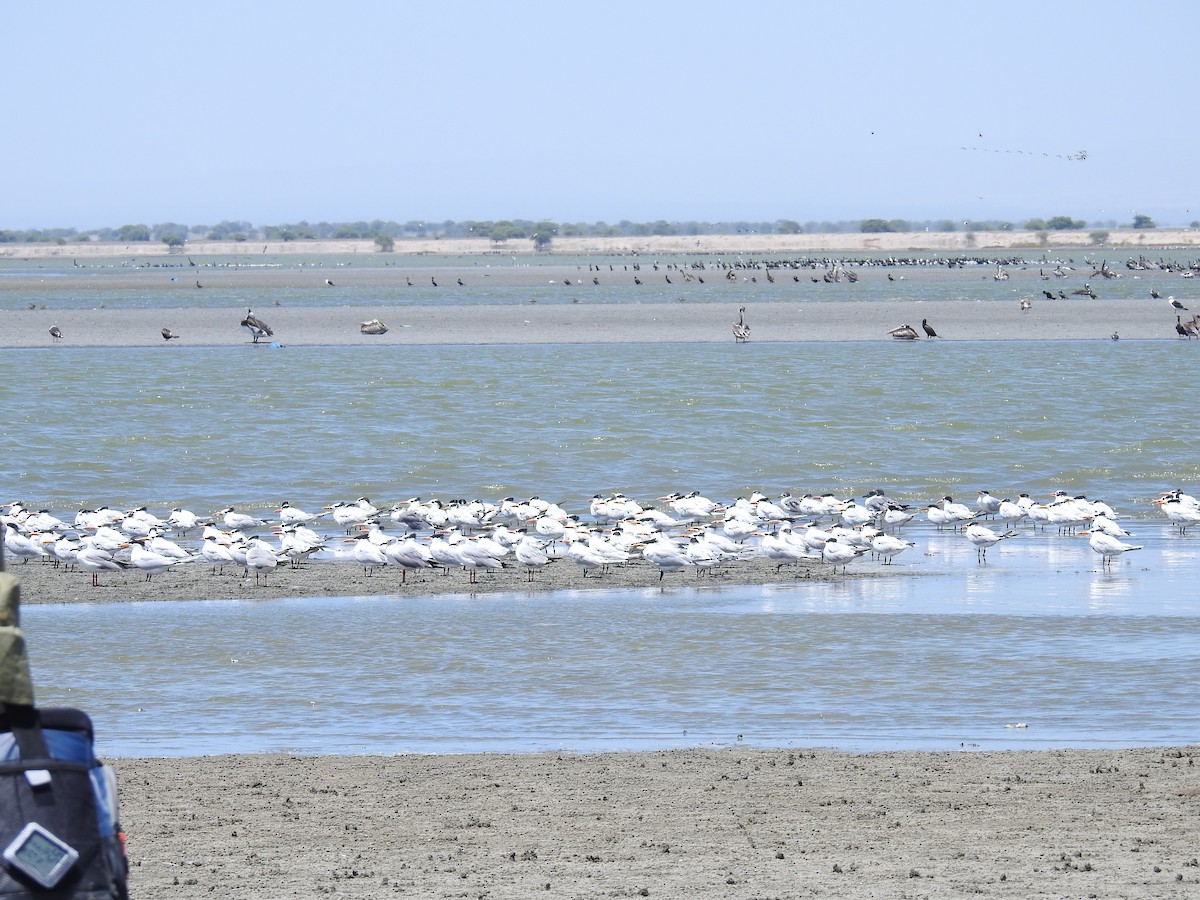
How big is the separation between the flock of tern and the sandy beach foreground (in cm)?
826

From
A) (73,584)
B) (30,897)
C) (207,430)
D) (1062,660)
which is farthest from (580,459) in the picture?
(30,897)

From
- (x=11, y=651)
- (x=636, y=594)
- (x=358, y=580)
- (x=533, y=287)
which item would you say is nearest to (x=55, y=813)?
(x=11, y=651)

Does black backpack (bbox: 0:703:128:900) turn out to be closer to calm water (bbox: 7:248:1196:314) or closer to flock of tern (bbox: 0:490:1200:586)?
flock of tern (bbox: 0:490:1200:586)

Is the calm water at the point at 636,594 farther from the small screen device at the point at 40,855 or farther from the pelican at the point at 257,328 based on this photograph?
the pelican at the point at 257,328

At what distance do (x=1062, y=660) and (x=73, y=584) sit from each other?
33.7 feet

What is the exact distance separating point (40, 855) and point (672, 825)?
5.04 m

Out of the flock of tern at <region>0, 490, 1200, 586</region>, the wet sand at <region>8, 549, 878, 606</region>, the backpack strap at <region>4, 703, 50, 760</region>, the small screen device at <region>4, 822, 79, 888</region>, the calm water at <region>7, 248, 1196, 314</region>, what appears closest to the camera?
the small screen device at <region>4, 822, 79, 888</region>

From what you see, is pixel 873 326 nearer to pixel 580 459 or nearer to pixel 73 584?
pixel 580 459

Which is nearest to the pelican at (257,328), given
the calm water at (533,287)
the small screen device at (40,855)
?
the calm water at (533,287)

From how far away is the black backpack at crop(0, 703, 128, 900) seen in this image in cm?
404

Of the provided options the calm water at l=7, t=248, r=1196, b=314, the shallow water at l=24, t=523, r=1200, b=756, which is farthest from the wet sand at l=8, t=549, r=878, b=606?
the calm water at l=7, t=248, r=1196, b=314

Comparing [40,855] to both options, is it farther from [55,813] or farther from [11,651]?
[11,651]

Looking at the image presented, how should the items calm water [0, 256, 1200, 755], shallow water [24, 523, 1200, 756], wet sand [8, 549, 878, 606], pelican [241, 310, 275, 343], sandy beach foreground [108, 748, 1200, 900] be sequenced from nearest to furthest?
sandy beach foreground [108, 748, 1200, 900] < shallow water [24, 523, 1200, 756] < calm water [0, 256, 1200, 755] < wet sand [8, 549, 878, 606] < pelican [241, 310, 275, 343]

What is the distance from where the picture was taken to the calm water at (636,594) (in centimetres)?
1190
